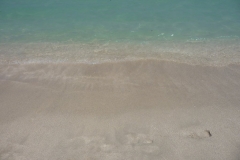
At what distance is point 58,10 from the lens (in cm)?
904

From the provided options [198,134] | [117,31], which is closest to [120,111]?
[198,134]

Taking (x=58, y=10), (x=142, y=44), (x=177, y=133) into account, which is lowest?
(x=177, y=133)

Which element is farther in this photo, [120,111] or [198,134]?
[120,111]

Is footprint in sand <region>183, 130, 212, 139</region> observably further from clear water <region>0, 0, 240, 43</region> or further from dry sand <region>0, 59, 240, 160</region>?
clear water <region>0, 0, 240, 43</region>

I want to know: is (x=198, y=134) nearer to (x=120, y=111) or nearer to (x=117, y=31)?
(x=120, y=111)

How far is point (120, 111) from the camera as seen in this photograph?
3.69 m

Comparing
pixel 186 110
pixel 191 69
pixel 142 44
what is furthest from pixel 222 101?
pixel 142 44

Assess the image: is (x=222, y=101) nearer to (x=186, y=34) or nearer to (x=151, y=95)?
(x=151, y=95)

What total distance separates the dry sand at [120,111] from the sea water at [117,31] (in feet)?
2.80

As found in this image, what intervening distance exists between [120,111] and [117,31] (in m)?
3.96

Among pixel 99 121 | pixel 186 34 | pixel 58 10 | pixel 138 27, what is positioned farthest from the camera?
pixel 58 10

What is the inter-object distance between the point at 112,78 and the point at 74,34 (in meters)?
3.07

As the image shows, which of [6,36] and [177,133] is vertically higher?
[6,36]

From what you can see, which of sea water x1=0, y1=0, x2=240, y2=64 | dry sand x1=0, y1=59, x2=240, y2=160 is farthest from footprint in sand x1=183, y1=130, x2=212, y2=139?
sea water x1=0, y1=0, x2=240, y2=64
